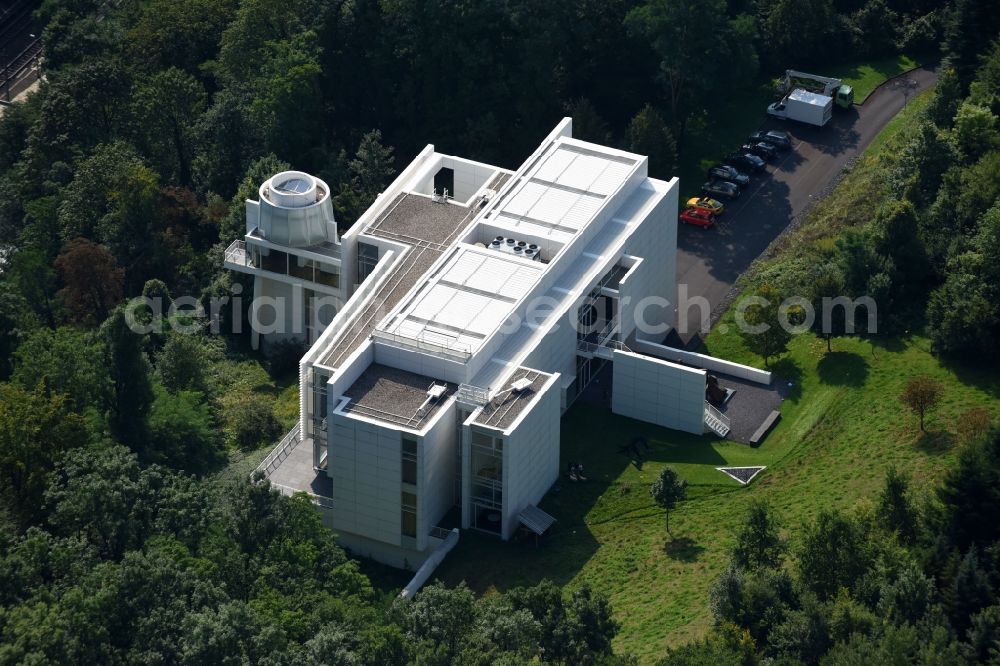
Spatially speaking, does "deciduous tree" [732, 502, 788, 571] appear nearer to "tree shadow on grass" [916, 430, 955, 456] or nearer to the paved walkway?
"tree shadow on grass" [916, 430, 955, 456]

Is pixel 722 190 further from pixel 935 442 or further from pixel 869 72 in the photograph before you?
pixel 935 442

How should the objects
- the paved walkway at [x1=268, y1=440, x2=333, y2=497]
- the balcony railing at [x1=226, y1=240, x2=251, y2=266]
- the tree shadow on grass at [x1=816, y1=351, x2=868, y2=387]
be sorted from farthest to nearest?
1. the balcony railing at [x1=226, y1=240, x2=251, y2=266]
2. the tree shadow on grass at [x1=816, y1=351, x2=868, y2=387]
3. the paved walkway at [x1=268, y1=440, x2=333, y2=497]

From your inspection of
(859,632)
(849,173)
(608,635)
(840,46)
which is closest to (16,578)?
(608,635)

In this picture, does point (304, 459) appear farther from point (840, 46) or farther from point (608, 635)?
point (840, 46)

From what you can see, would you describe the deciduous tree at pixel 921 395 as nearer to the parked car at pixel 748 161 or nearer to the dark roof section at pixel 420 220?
the dark roof section at pixel 420 220

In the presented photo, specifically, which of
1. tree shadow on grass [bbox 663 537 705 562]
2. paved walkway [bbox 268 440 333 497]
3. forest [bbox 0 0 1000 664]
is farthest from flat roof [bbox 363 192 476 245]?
tree shadow on grass [bbox 663 537 705 562]
